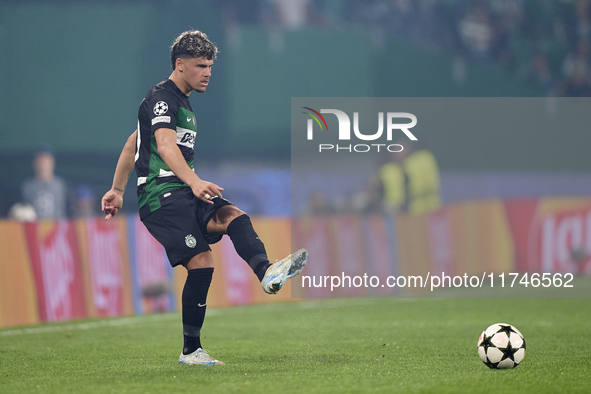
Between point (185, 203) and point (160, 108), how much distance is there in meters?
0.62

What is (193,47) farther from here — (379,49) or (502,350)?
(379,49)

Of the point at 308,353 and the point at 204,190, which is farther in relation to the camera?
the point at 308,353

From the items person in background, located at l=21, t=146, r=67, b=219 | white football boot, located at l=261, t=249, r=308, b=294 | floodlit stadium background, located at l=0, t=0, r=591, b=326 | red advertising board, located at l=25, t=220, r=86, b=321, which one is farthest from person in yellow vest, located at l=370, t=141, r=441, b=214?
white football boot, located at l=261, t=249, r=308, b=294

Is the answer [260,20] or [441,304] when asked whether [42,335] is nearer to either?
[441,304]

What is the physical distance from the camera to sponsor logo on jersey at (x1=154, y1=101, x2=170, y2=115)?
5.33 metres

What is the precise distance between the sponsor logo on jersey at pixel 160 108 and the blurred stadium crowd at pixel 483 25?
15646 millimetres

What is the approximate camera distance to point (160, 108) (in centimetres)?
535

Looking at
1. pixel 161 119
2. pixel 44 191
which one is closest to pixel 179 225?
pixel 161 119

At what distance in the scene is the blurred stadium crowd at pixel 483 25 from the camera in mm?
21547

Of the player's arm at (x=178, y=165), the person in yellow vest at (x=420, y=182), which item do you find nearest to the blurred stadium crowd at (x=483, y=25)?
the person in yellow vest at (x=420, y=182)

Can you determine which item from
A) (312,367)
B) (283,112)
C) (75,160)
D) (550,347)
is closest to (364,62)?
(283,112)

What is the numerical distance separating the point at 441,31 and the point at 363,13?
6.85ft

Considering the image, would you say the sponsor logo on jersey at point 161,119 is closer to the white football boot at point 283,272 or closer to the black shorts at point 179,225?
the black shorts at point 179,225

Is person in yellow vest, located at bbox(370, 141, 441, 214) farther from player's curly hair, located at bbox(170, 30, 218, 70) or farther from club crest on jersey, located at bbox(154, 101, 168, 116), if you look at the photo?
club crest on jersey, located at bbox(154, 101, 168, 116)
